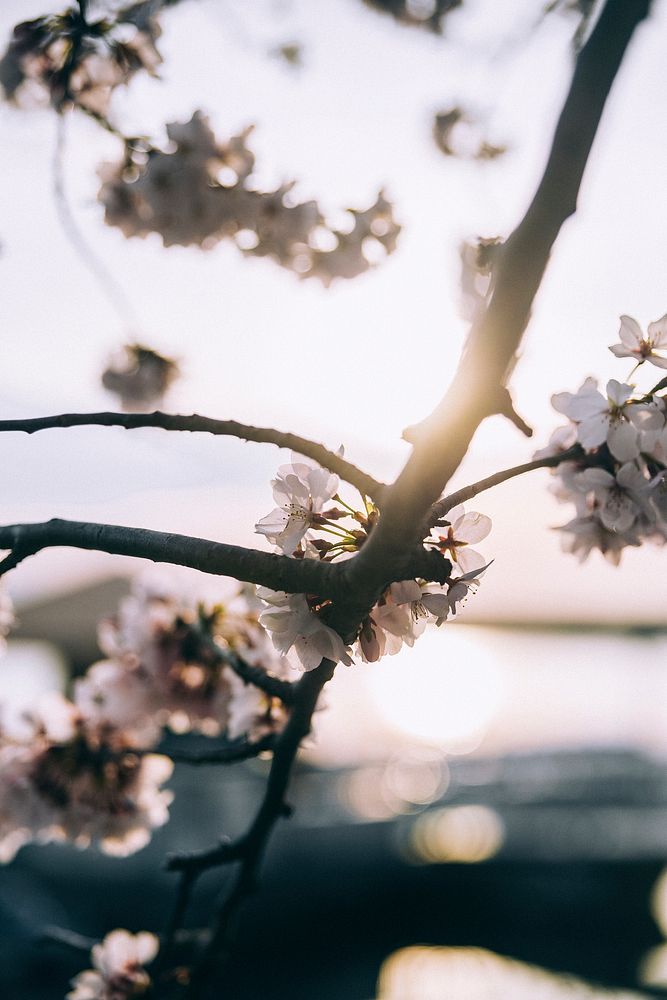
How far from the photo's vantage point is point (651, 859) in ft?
19.8

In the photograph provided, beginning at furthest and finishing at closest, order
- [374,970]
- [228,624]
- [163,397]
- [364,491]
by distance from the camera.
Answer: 1. [374,970]
2. [163,397]
3. [228,624]
4. [364,491]

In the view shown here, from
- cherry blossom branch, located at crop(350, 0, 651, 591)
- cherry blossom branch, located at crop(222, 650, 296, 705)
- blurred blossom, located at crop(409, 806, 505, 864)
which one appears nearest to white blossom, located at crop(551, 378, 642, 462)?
cherry blossom branch, located at crop(350, 0, 651, 591)

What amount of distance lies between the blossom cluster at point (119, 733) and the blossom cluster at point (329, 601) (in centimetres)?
82

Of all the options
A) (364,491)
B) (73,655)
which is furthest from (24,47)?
(73,655)

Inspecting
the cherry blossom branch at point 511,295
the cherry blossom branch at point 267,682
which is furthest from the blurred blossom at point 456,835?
the cherry blossom branch at point 511,295

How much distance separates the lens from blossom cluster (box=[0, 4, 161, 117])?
59.4 inches

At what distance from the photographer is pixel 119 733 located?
5.47ft

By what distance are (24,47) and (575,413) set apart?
133cm

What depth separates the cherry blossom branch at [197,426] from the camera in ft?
2.67

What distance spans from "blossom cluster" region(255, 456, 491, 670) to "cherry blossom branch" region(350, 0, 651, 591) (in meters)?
0.13

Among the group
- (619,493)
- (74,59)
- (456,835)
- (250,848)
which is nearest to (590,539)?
(619,493)

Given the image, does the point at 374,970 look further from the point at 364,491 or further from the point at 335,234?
the point at 364,491

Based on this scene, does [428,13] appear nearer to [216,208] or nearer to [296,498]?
[216,208]

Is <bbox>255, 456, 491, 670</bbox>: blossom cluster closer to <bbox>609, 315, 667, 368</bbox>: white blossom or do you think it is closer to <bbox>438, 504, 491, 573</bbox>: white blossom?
<bbox>438, 504, 491, 573</bbox>: white blossom
